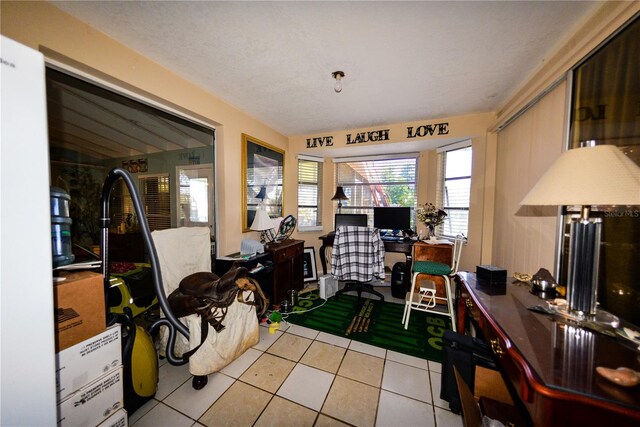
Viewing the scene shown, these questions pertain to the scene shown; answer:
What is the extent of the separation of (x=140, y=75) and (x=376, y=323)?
3.33 metres

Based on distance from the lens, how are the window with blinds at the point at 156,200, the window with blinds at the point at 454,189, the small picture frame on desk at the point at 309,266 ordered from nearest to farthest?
the window with blinds at the point at 156,200 < the window with blinds at the point at 454,189 < the small picture frame on desk at the point at 309,266

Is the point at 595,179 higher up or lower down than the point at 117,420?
higher up

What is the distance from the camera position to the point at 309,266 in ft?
12.1

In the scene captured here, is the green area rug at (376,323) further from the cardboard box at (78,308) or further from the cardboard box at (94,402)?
the cardboard box at (78,308)

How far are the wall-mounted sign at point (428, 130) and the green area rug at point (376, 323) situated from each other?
2441 millimetres

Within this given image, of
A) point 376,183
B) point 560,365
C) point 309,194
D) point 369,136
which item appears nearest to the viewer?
point 560,365

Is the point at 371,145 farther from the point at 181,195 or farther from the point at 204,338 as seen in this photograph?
the point at 204,338

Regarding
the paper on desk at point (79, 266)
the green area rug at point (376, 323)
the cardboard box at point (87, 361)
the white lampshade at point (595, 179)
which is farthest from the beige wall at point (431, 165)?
the cardboard box at point (87, 361)

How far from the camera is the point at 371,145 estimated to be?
3291 mm

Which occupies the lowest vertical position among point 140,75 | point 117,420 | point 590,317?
point 117,420

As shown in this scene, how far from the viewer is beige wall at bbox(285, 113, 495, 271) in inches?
109

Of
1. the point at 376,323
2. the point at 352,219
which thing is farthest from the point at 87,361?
the point at 352,219

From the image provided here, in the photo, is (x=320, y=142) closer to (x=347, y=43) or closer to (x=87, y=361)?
(x=347, y=43)

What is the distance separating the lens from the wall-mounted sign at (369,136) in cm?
319
